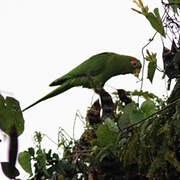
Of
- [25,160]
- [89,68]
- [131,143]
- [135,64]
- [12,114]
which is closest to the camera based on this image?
[12,114]

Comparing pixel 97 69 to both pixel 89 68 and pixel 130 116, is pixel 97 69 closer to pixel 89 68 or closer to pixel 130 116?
pixel 89 68

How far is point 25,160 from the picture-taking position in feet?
2.01

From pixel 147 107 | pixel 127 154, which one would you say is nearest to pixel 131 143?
pixel 127 154

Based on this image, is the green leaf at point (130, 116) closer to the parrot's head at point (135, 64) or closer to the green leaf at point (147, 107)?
the green leaf at point (147, 107)

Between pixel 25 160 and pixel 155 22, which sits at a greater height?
pixel 155 22

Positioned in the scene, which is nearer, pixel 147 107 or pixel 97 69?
pixel 147 107

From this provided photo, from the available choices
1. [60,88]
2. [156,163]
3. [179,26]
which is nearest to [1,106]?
[156,163]

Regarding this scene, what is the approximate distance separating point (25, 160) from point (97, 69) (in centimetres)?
47

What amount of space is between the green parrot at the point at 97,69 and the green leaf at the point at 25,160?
34 cm

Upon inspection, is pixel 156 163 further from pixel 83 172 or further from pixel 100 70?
pixel 100 70

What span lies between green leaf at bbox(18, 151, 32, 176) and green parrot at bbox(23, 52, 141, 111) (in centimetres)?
34

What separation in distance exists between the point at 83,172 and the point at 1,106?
1.03 feet

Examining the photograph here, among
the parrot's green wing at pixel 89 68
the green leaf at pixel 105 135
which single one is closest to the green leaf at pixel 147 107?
the green leaf at pixel 105 135

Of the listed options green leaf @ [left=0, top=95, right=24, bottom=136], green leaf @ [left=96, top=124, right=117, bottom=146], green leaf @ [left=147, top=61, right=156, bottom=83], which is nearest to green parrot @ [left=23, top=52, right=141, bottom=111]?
green leaf @ [left=147, top=61, right=156, bottom=83]
